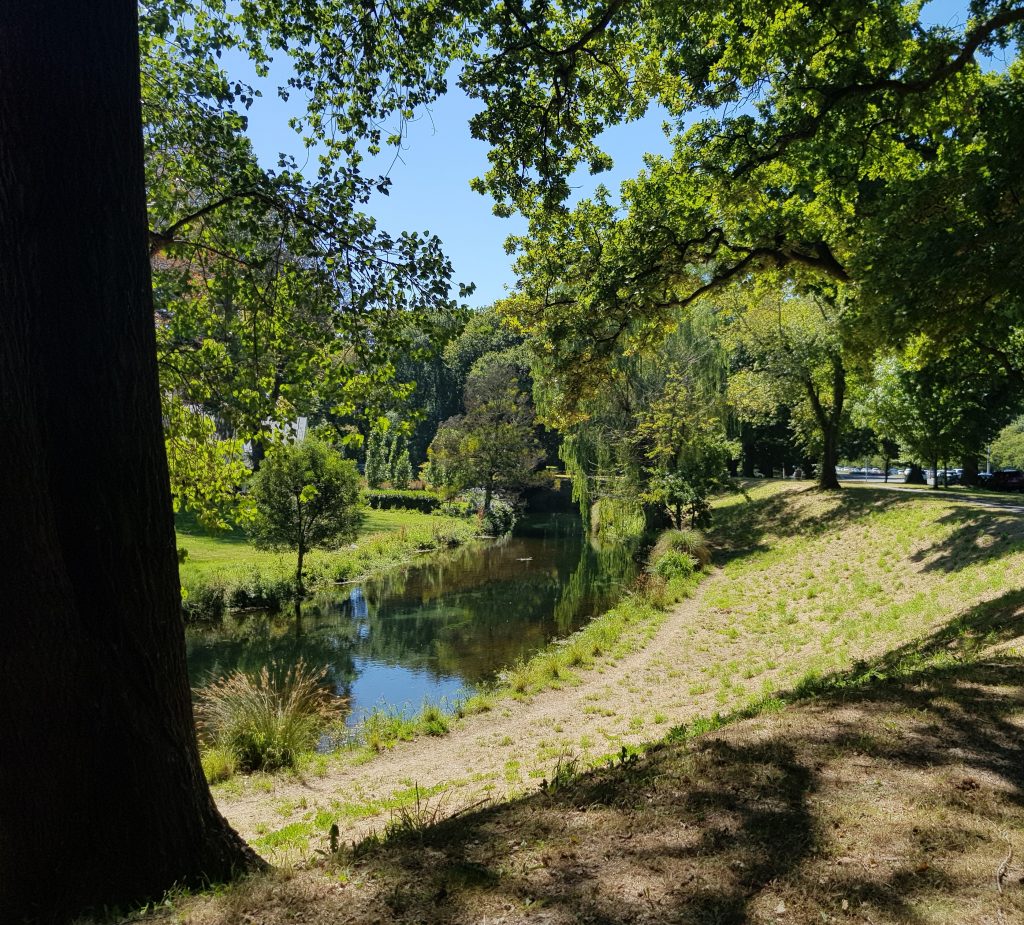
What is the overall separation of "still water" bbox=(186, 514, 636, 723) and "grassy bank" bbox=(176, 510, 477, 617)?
79cm

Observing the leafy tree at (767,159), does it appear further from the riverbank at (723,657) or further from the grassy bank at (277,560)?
the grassy bank at (277,560)

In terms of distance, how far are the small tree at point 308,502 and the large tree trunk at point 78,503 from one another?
1630 cm

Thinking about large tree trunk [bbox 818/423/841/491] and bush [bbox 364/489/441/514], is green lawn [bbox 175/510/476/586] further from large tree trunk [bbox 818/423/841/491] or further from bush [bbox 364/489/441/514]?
large tree trunk [bbox 818/423/841/491]

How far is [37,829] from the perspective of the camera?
110 inches

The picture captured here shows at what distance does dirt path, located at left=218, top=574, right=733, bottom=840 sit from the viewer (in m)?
6.64

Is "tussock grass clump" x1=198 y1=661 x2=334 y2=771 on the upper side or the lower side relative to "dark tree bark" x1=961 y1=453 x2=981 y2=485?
lower

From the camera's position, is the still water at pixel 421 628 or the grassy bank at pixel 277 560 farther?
the grassy bank at pixel 277 560

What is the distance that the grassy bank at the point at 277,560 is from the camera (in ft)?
60.6

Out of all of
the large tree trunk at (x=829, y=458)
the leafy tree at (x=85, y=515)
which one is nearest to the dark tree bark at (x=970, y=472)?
the large tree trunk at (x=829, y=458)

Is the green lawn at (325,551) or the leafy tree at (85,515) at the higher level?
the leafy tree at (85,515)

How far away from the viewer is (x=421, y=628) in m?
16.8

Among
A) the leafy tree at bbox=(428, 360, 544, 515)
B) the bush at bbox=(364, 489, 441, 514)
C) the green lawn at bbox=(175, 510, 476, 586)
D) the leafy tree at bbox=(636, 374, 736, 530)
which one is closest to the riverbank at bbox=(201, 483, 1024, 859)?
the leafy tree at bbox=(636, 374, 736, 530)

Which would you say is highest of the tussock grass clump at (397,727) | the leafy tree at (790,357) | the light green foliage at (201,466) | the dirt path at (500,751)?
the leafy tree at (790,357)

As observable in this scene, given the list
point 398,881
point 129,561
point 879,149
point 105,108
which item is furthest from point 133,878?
point 879,149
